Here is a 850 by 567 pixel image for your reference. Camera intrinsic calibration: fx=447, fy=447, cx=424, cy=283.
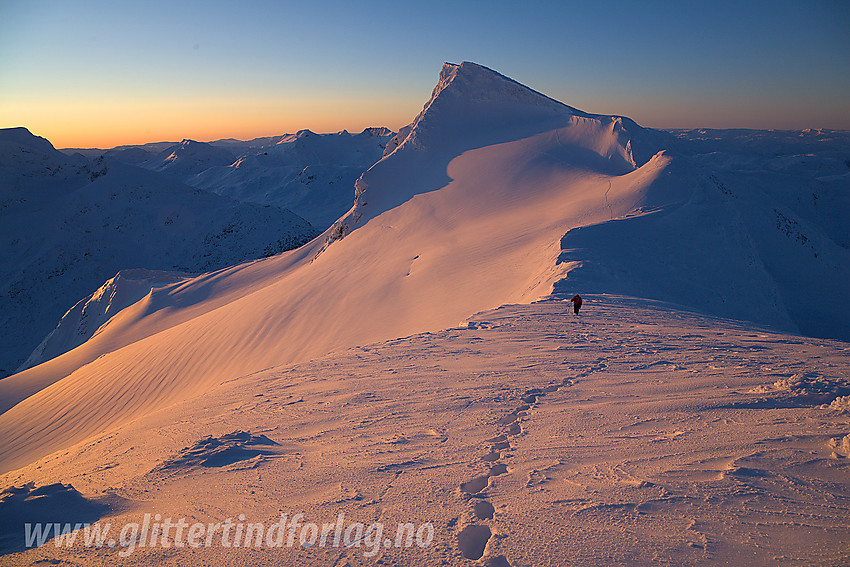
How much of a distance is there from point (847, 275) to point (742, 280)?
7.78 meters

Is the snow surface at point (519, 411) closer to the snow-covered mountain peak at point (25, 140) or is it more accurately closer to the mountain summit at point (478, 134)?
the mountain summit at point (478, 134)

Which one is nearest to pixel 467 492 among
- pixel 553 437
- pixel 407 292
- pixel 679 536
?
pixel 553 437

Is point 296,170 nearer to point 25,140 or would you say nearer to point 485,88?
point 25,140

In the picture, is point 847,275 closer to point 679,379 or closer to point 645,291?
point 645,291

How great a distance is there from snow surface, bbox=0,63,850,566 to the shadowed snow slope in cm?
12

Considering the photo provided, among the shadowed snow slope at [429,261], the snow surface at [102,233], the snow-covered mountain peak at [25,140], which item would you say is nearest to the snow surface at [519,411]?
the shadowed snow slope at [429,261]

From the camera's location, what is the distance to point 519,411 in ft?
13.2

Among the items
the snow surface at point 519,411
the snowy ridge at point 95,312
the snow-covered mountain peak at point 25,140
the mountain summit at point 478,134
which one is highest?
the snow-covered mountain peak at point 25,140

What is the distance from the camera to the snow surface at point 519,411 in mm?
2635

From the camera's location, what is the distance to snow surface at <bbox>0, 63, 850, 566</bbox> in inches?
104

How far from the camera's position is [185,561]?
2.63 meters

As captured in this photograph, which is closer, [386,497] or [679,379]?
[386,497]

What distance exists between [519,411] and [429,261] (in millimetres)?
Answer: 9490

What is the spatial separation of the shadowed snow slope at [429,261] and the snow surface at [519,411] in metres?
0.12
